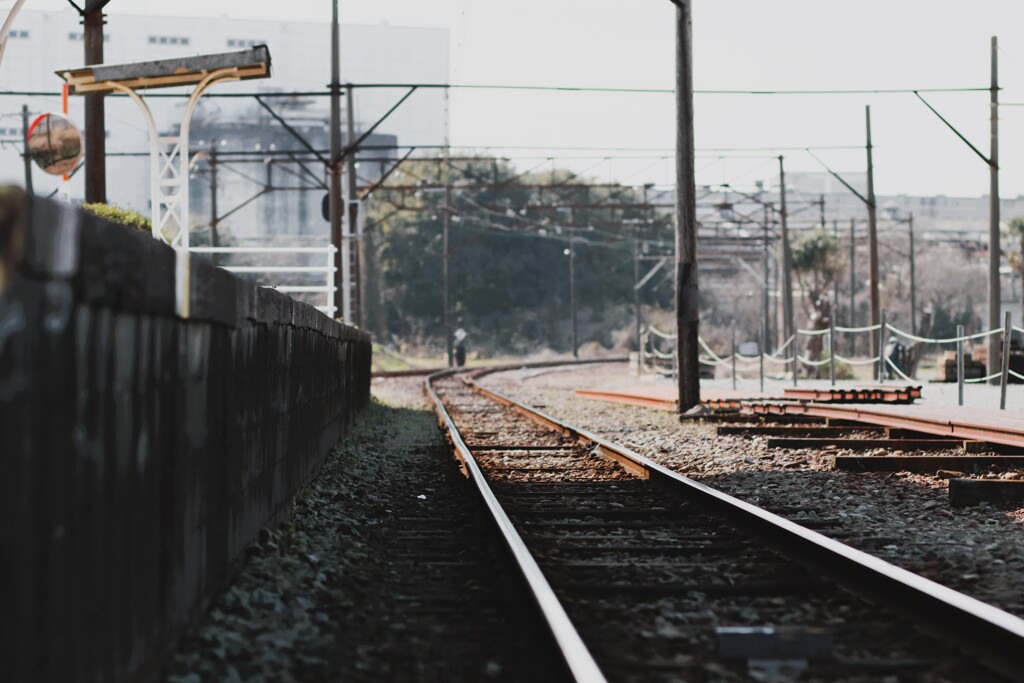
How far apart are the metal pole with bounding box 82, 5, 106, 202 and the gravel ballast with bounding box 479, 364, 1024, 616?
23.0 ft

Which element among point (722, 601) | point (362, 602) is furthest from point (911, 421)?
point (362, 602)

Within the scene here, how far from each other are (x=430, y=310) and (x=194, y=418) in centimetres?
6903

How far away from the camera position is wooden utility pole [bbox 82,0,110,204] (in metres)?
15.8

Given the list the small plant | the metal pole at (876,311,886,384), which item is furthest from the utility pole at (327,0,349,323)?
the metal pole at (876,311,886,384)

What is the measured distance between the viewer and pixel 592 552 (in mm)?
7145

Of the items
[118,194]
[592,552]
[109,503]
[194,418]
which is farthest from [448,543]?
[118,194]

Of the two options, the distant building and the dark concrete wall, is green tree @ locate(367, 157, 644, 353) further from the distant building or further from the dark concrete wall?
the dark concrete wall

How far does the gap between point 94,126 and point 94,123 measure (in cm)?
4

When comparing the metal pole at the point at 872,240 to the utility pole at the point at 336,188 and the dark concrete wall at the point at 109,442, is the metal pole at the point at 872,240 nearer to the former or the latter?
the utility pole at the point at 336,188

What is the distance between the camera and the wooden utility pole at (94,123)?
15.8 meters

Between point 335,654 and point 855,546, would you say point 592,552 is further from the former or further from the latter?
point 335,654

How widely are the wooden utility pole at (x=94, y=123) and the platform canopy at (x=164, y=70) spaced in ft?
3.87

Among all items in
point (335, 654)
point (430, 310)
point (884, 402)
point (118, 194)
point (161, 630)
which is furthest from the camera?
point (430, 310)

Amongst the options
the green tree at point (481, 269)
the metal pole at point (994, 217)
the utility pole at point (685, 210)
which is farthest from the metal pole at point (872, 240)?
the green tree at point (481, 269)
